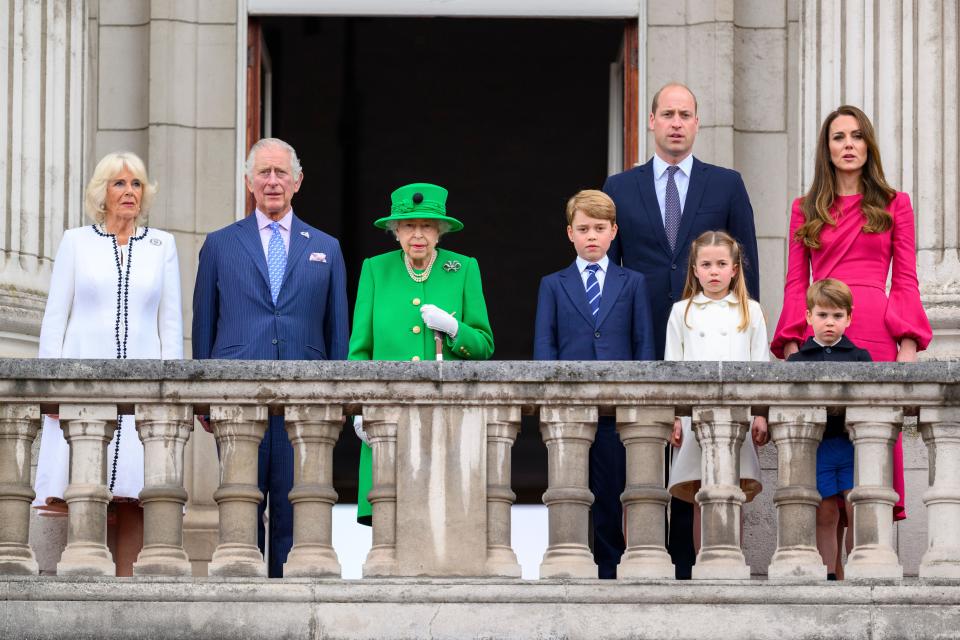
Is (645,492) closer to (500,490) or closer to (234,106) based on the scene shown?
(500,490)

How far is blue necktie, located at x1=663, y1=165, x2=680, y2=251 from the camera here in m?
10.6

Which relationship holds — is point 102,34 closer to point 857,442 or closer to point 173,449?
point 173,449

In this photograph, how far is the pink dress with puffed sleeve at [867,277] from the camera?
10242 millimetres

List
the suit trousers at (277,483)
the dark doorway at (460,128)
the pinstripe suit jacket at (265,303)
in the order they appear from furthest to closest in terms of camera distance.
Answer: the dark doorway at (460,128) → the pinstripe suit jacket at (265,303) → the suit trousers at (277,483)

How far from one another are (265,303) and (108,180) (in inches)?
34.4

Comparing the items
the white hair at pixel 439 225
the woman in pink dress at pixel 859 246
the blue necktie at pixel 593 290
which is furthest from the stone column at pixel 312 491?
the woman in pink dress at pixel 859 246

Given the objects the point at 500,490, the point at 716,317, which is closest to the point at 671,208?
the point at 716,317

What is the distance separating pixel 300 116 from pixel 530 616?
11690 millimetres

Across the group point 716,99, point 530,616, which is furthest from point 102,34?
point 530,616

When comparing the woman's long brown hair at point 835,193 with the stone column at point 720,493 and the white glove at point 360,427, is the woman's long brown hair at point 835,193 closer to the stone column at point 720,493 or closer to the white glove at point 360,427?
the stone column at point 720,493

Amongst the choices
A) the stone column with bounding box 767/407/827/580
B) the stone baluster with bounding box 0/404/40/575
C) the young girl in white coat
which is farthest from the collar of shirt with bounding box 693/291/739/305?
the stone baluster with bounding box 0/404/40/575

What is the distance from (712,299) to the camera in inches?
400

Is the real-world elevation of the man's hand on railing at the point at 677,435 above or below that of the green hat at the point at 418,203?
below

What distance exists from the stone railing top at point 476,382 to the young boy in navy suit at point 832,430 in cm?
36
